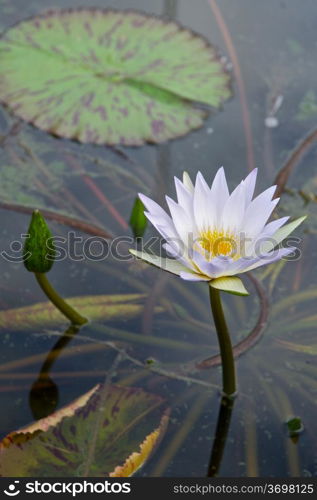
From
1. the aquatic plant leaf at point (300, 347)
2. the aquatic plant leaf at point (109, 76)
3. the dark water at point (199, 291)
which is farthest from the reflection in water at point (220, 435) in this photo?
the aquatic plant leaf at point (109, 76)

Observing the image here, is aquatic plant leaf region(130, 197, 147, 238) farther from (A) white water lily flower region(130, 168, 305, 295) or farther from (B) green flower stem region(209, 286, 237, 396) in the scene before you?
(B) green flower stem region(209, 286, 237, 396)

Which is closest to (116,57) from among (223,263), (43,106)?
(43,106)

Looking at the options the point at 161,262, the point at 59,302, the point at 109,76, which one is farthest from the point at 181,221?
the point at 109,76

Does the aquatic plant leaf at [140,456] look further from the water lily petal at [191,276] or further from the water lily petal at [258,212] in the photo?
the water lily petal at [258,212]

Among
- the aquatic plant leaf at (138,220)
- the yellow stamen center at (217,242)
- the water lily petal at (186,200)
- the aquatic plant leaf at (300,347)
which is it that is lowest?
the aquatic plant leaf at (300,347)

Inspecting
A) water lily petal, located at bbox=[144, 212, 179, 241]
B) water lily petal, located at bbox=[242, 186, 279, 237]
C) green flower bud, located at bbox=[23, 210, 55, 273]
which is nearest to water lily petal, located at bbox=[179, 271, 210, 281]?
water lily petal, located at bbox=[144, 212, 179, 241]

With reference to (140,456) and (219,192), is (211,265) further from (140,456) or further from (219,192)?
(140,456)

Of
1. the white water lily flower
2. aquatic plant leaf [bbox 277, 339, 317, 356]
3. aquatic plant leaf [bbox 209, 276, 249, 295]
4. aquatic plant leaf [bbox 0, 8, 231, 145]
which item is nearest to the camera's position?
aquatic plant leaf [bbox 209, 276, 249, 295]
